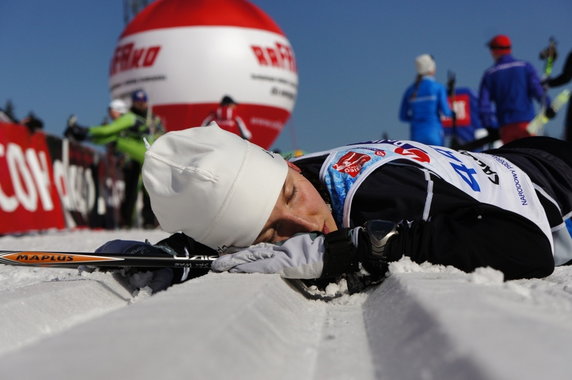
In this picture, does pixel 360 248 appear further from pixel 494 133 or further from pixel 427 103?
pixel 427 103

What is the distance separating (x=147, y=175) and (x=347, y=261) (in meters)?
0.66

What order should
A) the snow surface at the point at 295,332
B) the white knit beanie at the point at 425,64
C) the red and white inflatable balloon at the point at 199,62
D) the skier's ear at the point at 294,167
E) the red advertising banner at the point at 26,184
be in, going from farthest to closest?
the red and white inflatable balloon at the point at 199,62 < the white knit beanie at the point at 425,64 < the red advertising banner at the point at 26,184 < the skier's ear at the point at 294,167 < the snow surface at the point at 295,332

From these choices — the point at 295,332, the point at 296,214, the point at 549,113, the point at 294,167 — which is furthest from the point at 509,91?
the point at 295,332

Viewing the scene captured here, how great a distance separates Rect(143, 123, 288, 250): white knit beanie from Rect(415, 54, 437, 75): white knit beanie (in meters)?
5.80

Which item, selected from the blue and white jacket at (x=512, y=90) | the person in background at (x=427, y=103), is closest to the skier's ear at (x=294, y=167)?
the blue and white jacket at (x=512, y=90)

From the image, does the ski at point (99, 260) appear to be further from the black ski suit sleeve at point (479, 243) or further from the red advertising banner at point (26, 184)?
the red advertising banner at point (26, 184)

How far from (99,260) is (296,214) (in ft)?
2.06

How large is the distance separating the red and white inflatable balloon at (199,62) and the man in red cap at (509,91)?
6867 millimetres

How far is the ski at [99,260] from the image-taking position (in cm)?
199

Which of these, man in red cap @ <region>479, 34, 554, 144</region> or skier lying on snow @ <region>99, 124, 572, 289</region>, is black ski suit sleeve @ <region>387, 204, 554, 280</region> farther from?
man in red cap @ <region>479, 34, 554, 144</region>

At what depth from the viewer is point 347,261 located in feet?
6.09

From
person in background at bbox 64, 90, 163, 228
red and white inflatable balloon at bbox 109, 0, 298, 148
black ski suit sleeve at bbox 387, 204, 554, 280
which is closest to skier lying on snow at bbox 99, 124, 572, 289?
black ski suit sleeve at bbox 387, 204, 554, 280

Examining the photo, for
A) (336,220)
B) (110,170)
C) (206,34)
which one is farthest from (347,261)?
(206,34)

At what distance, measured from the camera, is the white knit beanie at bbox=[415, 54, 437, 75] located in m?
7.47
